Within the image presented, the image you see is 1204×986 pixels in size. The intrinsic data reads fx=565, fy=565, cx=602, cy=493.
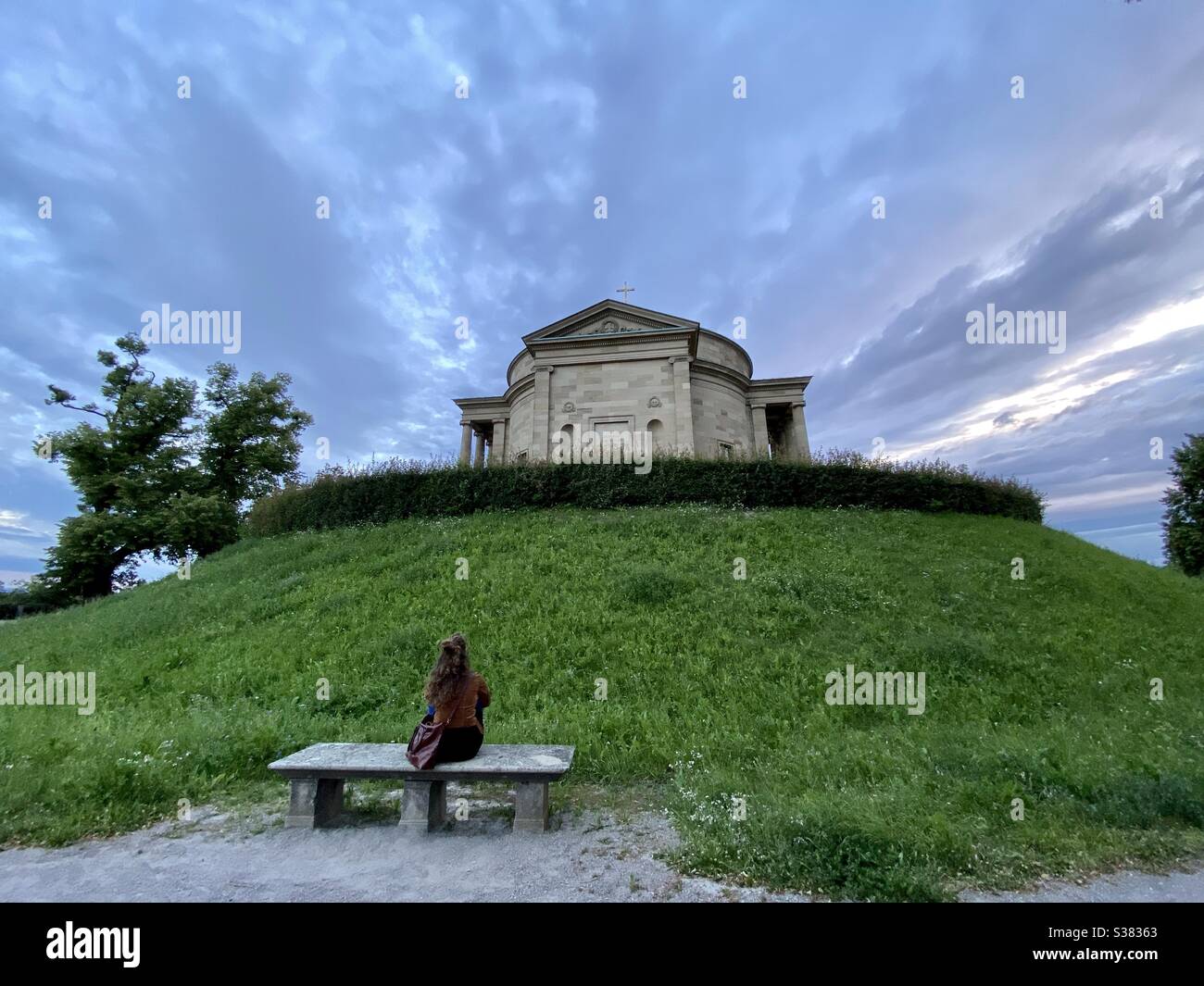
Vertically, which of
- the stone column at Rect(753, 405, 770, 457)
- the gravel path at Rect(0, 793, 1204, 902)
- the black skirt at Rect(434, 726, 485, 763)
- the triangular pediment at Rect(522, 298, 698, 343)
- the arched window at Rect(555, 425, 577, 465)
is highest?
the triangular pediment at Rect(522, 298, 698, 343)

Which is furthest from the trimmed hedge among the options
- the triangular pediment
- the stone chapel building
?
the triangular pediment

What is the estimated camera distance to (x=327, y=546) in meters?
17.7

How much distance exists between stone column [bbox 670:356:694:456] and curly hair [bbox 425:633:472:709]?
2346 cm

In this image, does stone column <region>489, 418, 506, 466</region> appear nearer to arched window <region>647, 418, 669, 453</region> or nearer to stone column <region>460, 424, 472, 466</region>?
stone column <region>460, 424, 472, 466</region>

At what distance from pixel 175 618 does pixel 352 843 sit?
12.4 metres

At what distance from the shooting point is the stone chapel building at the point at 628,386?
29.1 meters

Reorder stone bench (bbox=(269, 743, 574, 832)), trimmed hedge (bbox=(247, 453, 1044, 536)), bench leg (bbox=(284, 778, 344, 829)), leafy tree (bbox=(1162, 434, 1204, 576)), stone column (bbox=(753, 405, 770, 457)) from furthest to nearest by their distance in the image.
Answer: stone column (bbox=(753, 405, 770, 457)) → leafy tree (bbox=(1162, 434, 1204, 576)) → trimmed hedge (bbox=(247, 453, 1044, 536)) → bench leg (bbox=(284, 778, 344, 829)) → stone bench (bbox=(269, 743, 574, 832))

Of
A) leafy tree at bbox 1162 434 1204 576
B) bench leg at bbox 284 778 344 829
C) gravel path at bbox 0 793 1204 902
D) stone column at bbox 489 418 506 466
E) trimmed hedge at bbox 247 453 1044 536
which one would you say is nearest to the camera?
gravel path at bbox 0 793 1204 902

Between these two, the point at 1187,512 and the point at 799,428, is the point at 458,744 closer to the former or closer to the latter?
the point at 799,428

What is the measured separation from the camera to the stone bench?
4832 millimetres

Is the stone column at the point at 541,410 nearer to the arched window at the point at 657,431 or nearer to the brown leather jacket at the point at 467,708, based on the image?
the arched window at the point at 657,431

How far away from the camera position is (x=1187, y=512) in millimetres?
27578
